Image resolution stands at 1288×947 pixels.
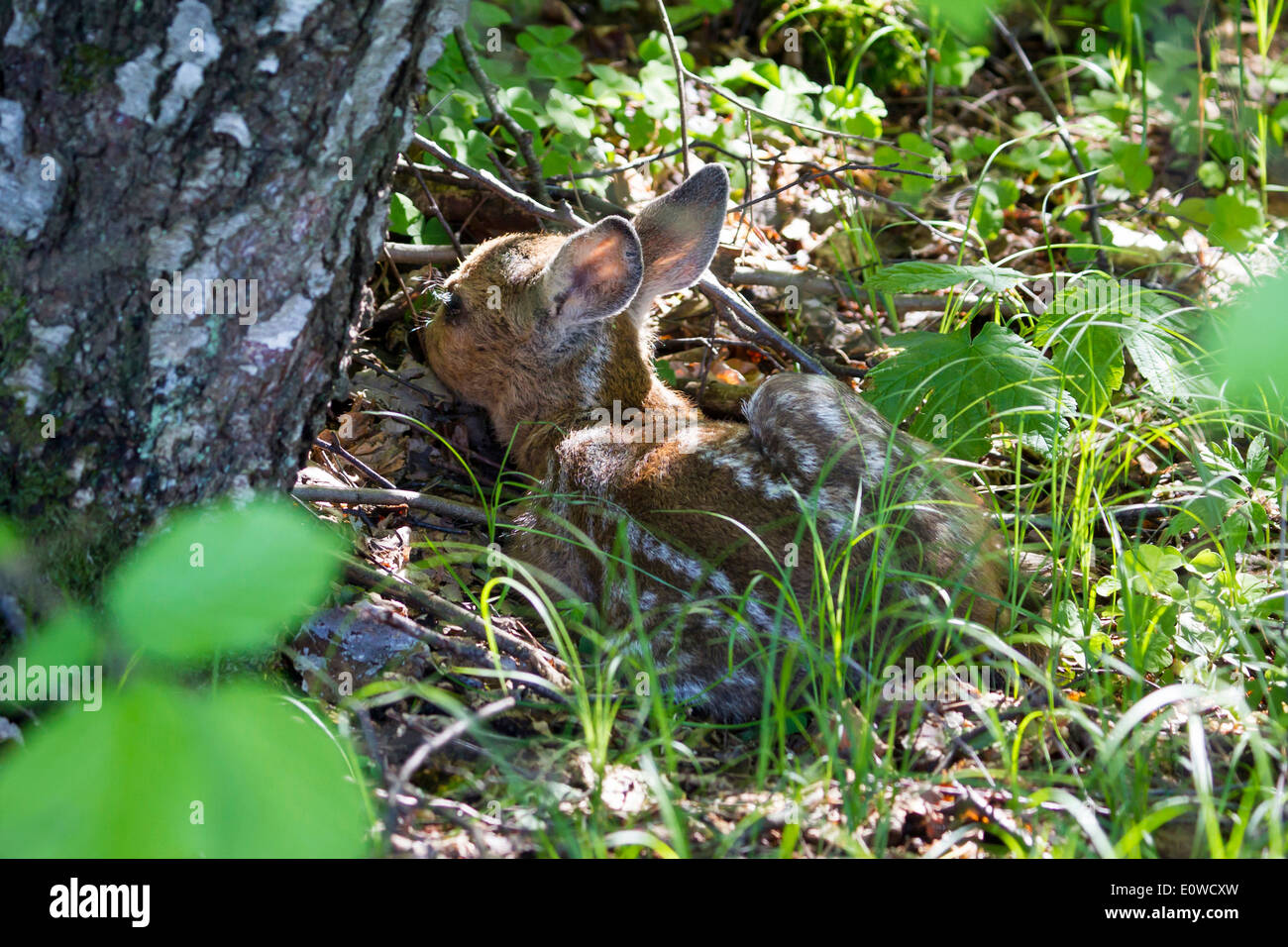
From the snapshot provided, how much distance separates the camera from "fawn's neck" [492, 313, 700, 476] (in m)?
4.87

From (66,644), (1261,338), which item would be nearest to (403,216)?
(66,644)

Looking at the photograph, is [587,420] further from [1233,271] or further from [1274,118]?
[1274,118]

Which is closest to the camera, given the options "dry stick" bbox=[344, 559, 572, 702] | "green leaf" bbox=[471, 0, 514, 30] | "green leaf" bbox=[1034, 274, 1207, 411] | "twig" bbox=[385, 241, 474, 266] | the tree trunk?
the tree trunk

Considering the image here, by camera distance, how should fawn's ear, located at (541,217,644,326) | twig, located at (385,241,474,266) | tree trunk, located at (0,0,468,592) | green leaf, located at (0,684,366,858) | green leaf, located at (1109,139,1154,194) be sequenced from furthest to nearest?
1. green leaf, located at (1109,139,1154,194)
2. twig, located at (385,241,474,266)
3. fawn's ear, located at (541,217,644,326)
4. tree trunk, located at (0,0,468,592)
5. green leaf, located at (0,684,366,858)

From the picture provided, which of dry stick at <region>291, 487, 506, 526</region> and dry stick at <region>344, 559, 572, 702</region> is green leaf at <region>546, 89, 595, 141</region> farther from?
dry stick at <region>344, 559, 572, 702</region>

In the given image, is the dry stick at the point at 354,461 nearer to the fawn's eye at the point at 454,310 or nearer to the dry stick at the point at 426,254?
the fawn's eye at the point at 454,310

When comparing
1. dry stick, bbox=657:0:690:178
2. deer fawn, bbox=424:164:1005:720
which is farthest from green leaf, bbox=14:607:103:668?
dry stick, bbox=657:0:690:178

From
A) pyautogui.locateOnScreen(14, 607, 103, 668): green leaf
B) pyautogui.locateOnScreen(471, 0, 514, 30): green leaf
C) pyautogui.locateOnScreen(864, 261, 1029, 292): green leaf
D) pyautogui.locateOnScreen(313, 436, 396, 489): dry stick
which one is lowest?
pyautogui.locateOnScreen(14, 607, 103, 668): green leaf

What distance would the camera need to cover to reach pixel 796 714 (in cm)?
330

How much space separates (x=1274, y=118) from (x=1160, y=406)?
3.58 m

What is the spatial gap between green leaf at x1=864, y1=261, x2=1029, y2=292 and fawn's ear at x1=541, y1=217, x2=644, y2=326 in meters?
0.96

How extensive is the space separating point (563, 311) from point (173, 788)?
11.3 feet

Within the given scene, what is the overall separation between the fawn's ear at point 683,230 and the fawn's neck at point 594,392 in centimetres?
27

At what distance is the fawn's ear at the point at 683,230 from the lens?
15.6 ft
